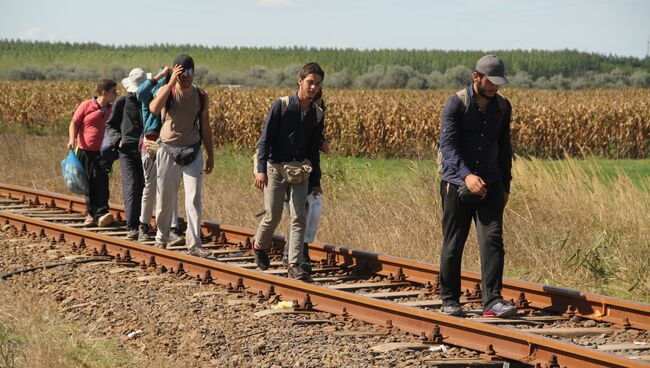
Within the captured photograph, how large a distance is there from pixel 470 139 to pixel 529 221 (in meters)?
4.31

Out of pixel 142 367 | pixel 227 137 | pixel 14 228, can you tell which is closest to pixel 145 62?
pixel 227 137

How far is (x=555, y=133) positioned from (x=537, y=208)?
66.7 feet

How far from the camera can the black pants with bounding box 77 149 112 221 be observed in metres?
14.1

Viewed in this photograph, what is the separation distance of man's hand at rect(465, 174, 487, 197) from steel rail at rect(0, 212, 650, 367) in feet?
3.40

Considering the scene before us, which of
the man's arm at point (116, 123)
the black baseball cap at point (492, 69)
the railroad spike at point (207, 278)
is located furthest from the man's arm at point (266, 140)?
the man's arm at point (116, 123)

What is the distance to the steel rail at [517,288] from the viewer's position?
8453 mm

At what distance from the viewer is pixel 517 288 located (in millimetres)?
9375

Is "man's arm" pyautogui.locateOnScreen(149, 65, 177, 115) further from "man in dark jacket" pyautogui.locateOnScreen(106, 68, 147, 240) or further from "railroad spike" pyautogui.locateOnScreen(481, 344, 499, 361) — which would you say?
"railroad spike" pyautogui.locateOnScreen(481, 344, 499, 361)

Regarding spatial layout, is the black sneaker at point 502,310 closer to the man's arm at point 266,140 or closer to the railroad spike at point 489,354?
the railroad spike at point 489,354

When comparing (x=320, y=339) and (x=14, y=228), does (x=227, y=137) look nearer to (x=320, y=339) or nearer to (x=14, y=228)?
(x=14, y=228)

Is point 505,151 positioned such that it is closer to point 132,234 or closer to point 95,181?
point 132,234

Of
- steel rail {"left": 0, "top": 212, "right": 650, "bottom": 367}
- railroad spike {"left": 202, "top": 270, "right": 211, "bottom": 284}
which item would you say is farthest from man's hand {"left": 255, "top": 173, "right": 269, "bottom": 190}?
railroad spike {"left": 202, "top": 270, "right": 211, "bottom": 284}

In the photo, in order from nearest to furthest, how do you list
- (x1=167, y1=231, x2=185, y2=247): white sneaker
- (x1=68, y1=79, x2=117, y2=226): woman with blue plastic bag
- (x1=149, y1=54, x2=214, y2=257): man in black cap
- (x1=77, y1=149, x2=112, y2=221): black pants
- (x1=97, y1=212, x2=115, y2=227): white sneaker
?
(x1=149, y1=54, x2=214, y2=257): man in black cap
(x1=167, y1=231, x2=185, y2=247): white sneaker
(x1=68, y1=79, x2=117, y2=226): woman with blue plastic bag
(x1=97, y1=212, x2=115, y2=227): white sneaker
(x1=77, y1=149, x2=112, y2=221): black pants

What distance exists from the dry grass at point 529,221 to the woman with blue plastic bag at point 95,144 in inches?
68.2
